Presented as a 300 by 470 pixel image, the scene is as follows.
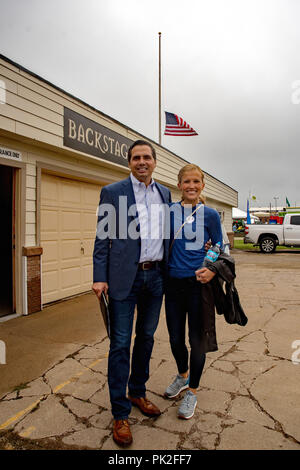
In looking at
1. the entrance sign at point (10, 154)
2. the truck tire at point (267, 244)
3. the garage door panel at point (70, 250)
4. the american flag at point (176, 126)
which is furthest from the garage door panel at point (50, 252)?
the truck tire at point (267, 244)

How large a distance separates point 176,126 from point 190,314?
32.1ft

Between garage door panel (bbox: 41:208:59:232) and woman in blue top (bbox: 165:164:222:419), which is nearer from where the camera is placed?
woman in blue top (bbox: 165:164:222:419)

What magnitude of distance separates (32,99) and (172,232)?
3839 millimetres

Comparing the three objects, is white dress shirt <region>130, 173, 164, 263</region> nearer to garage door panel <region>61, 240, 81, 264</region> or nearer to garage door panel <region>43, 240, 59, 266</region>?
garage door panel <region>43, 240, 59, 266</region>

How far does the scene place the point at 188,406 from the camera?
2.40 m

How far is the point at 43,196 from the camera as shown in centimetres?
573

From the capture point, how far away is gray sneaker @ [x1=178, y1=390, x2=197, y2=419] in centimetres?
236

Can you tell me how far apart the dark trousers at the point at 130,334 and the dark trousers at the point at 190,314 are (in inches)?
4.3

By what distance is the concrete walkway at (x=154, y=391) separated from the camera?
215 cm

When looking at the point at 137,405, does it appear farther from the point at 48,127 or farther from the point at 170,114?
the point at 170,114

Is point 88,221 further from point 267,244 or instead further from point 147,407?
point 267,244

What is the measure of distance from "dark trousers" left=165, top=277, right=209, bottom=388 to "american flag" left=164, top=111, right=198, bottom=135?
9562 millimetres

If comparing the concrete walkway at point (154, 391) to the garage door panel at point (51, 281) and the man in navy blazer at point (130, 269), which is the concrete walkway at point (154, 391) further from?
the garage door panel at point (51, 281)

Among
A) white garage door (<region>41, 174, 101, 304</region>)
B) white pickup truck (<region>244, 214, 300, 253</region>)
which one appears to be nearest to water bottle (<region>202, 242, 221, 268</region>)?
white garage door (<region>41, 174, 101, 304</region>)
